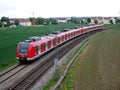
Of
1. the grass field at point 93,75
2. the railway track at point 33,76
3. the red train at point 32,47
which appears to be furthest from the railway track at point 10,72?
the grass field at point 93,75

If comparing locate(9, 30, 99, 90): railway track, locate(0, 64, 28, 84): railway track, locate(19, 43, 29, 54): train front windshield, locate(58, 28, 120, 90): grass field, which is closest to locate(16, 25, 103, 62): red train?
locate(19, 43, 29, 54): train front windshield

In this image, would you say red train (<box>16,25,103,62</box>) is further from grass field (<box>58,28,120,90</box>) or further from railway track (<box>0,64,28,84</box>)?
grass field (<box>58,28,120,90</box>)

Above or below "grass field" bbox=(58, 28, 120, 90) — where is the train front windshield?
above

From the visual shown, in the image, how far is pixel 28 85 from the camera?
71.0 feet

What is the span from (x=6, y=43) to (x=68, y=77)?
40.9ft

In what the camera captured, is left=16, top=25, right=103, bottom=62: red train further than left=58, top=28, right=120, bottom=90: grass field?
Yes

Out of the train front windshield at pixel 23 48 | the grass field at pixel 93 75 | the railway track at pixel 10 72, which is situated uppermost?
the train front windshield at pixel 23 48

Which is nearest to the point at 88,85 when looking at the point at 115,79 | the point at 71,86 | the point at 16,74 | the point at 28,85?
the point at 71,86

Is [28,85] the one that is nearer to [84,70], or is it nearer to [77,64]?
[84,70]

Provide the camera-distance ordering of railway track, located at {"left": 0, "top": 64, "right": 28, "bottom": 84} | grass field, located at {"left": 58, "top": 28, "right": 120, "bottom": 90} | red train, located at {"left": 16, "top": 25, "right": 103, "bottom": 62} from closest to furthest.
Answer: grass field, located at {"left": 58, "top": 28, "right": 120, "bottom": 90}
railway track, located at {"left": 0, "top": 64, "right": 28, "bottom": 84}
red train, located at {"left": 16, "top": 25, "right": 103, "bottom": 62}

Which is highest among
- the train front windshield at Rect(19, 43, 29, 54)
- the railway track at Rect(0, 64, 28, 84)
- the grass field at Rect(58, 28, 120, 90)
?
the train front windshield at Rect(19, 43, 29, 54)

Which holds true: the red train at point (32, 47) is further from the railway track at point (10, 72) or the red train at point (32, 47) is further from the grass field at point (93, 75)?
the grass field at point (93, 75)

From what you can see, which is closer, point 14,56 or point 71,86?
point 71,86

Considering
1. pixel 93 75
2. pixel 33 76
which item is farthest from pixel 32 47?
pixel 93 75
